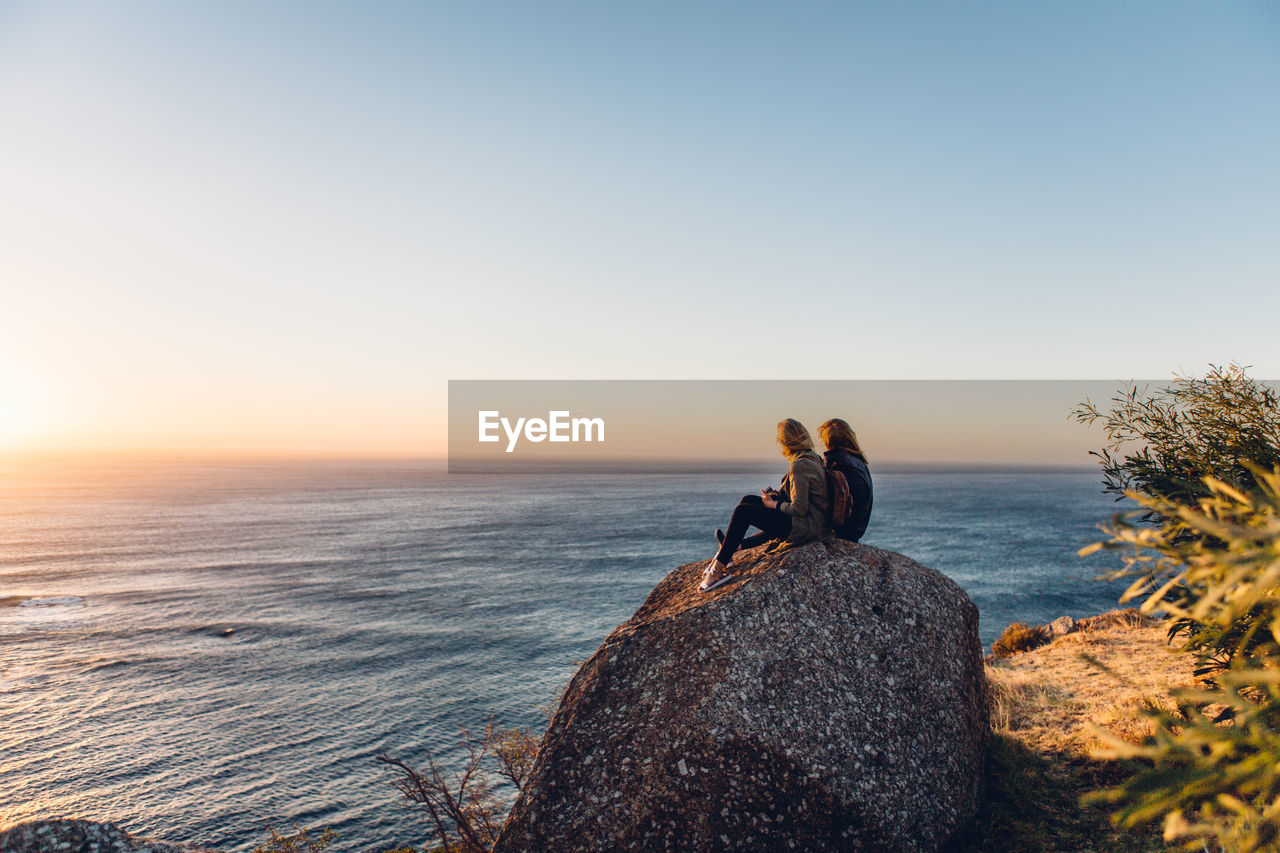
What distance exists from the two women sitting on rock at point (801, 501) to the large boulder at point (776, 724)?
0.33m

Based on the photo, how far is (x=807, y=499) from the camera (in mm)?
9102

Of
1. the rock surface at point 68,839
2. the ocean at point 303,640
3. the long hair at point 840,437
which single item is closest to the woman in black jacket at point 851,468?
the long hair at point 840,437

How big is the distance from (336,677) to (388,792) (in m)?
13.9

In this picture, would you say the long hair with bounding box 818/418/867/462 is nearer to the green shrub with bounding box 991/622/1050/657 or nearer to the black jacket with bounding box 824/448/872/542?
the black jacket with bounding box 824/448/872/542

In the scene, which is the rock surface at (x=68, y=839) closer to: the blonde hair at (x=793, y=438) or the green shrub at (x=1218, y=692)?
the blonde hair at (x=793, y=438)

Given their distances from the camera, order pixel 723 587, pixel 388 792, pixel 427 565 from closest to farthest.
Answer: pixel 723 587 → pixel 388 792 → pixel 427 565

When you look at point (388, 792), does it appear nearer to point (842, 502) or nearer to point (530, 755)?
point (530, 755)

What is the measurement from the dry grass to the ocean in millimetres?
2617

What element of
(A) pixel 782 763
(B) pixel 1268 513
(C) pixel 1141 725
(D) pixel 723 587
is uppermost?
(B) pixel 1268 513

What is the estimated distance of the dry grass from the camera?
7.97 m

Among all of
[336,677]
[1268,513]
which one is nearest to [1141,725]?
[1268,513]

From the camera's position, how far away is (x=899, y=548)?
232 ft

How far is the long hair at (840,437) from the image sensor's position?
989cm

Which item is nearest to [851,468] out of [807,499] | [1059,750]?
[807,499]
